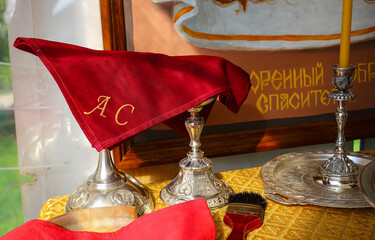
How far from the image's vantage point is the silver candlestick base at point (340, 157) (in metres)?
0.64

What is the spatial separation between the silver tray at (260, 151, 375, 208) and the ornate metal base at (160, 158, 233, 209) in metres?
0.08

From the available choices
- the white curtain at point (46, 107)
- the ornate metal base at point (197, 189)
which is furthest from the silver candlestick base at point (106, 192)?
the white curtain at point (46, 107)

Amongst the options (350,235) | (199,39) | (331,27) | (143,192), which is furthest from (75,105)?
(331,27)

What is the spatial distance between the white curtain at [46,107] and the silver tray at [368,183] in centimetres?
48

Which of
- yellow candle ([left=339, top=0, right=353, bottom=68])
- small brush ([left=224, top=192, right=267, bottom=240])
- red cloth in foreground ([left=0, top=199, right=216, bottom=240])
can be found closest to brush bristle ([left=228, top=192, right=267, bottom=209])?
small brush ([left=224, top=192, right=267, bottom=240])

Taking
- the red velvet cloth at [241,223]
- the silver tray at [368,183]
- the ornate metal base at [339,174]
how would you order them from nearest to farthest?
the silver tray at [368,183] < the red velvet cloth at [241,223] < the ornate metal base at [339,174]

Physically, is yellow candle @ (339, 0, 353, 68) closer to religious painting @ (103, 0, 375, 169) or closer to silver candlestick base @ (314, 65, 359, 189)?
silver candlestick base @ (314, 65, 359, 189)

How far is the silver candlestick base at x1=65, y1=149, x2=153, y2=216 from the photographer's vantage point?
1.93 feet

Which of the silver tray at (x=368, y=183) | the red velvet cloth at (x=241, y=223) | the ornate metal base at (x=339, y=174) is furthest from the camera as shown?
the ornate metal base at (x=339, y=174)

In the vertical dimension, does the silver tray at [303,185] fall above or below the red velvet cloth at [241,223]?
above

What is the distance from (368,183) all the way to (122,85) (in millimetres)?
337

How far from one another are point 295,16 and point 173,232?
0.52 metres

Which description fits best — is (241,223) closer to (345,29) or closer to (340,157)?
(340,157)

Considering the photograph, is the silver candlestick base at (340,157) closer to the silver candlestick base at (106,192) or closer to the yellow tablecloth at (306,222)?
the yellow tablecloth at (306,222)
